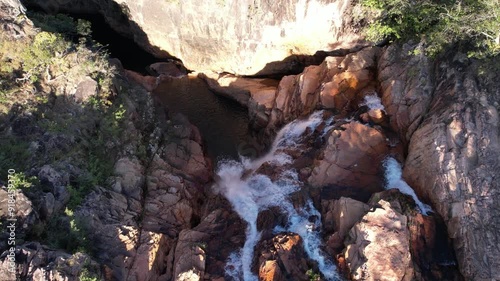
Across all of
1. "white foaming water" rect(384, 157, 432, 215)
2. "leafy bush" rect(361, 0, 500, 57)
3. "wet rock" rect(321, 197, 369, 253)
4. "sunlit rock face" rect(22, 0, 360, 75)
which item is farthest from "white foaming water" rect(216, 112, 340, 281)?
"sunlit rock face" rect(22, 0, 360, 75)

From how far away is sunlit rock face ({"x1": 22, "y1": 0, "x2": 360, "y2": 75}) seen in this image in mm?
24453

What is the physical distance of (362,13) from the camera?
75.5 feet

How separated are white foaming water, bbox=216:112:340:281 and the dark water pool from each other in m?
1.31

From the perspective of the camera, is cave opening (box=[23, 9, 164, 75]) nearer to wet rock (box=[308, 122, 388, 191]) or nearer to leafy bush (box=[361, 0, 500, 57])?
leafy bush (box=[361, 0, 500, 57])

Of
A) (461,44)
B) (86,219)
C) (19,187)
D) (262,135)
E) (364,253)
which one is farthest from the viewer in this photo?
(262,135)

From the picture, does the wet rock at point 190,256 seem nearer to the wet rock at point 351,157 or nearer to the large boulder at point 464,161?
the wet rock at point 351,157

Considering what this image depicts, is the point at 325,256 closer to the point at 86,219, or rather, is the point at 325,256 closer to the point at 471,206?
the point at 471,206

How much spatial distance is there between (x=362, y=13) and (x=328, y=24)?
2276 mm

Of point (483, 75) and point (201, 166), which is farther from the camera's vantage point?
point (201, 166)

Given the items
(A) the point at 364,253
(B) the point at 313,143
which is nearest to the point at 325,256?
(A) the point at 364,253

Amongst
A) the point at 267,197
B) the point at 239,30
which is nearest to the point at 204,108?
the point at 239,30

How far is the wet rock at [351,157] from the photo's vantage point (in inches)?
685

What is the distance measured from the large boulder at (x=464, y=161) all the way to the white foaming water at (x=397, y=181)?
0.89 ft

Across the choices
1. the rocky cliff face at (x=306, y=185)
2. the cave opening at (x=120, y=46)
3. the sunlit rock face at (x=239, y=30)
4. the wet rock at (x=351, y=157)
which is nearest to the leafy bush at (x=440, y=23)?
the rocky cliff face at (x=306, y=185)
